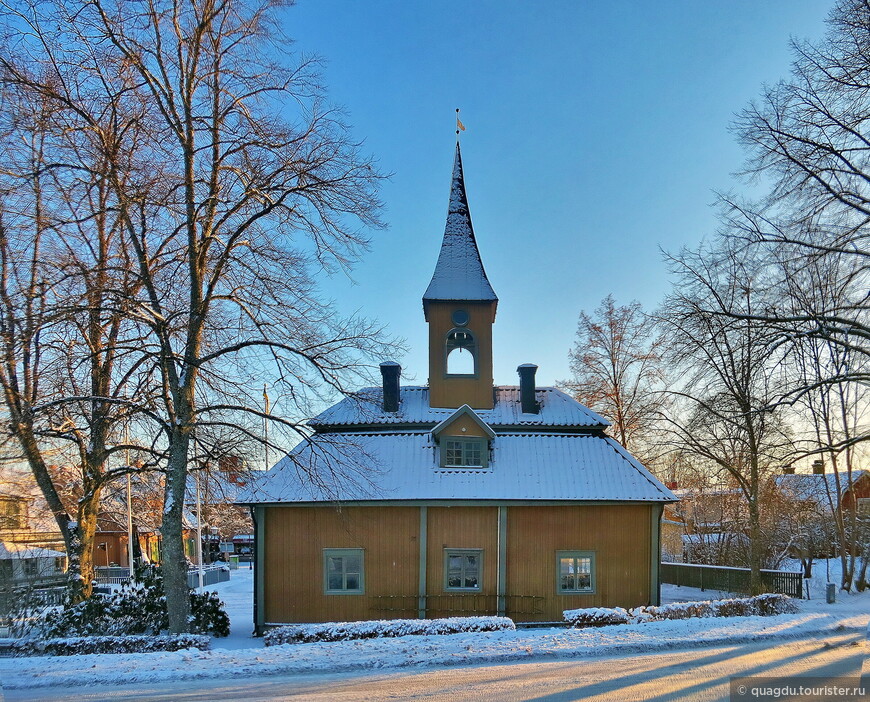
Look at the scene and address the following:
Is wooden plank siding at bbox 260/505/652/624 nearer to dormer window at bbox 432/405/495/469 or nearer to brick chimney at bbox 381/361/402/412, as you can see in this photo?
dormer window at bbox 432/405/495/469

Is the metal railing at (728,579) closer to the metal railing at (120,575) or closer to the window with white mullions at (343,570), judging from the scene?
the window with white mullions at (343,570)

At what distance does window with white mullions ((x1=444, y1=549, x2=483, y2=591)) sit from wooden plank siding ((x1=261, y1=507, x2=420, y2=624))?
870 millimetres

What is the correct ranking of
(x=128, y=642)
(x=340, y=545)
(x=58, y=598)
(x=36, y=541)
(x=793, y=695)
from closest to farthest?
1. (x=793, y=695)
2. (x=128, y=642)
3. (x=340, y=545)
4. (x=58, y=598)
5. (x=36, y=541)

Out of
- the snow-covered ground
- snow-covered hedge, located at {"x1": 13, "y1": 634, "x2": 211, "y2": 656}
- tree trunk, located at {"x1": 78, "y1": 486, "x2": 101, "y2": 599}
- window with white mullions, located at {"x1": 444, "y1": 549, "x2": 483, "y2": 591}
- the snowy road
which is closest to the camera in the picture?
the snowy road

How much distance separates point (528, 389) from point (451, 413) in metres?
2.64

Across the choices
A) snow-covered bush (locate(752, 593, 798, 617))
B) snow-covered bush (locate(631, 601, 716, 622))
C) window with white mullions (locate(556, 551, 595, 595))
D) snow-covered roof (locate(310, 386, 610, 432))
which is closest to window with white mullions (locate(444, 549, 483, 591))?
window with white mullions (locate(556, 551, 595, 595))

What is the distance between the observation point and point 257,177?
12.6 m

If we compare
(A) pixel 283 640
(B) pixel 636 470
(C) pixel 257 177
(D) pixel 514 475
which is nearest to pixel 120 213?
(C) pixel 257 177

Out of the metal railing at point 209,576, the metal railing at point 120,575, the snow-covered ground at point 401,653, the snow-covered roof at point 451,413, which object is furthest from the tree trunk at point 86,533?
the metal railing at point 120,575

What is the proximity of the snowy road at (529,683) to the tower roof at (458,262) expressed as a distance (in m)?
12.9

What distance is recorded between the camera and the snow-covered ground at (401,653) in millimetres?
8531

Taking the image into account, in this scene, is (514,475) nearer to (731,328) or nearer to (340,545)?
(340,545)

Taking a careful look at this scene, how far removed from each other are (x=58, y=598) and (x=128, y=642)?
9.15 m

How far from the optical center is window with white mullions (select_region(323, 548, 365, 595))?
16.8 meters
